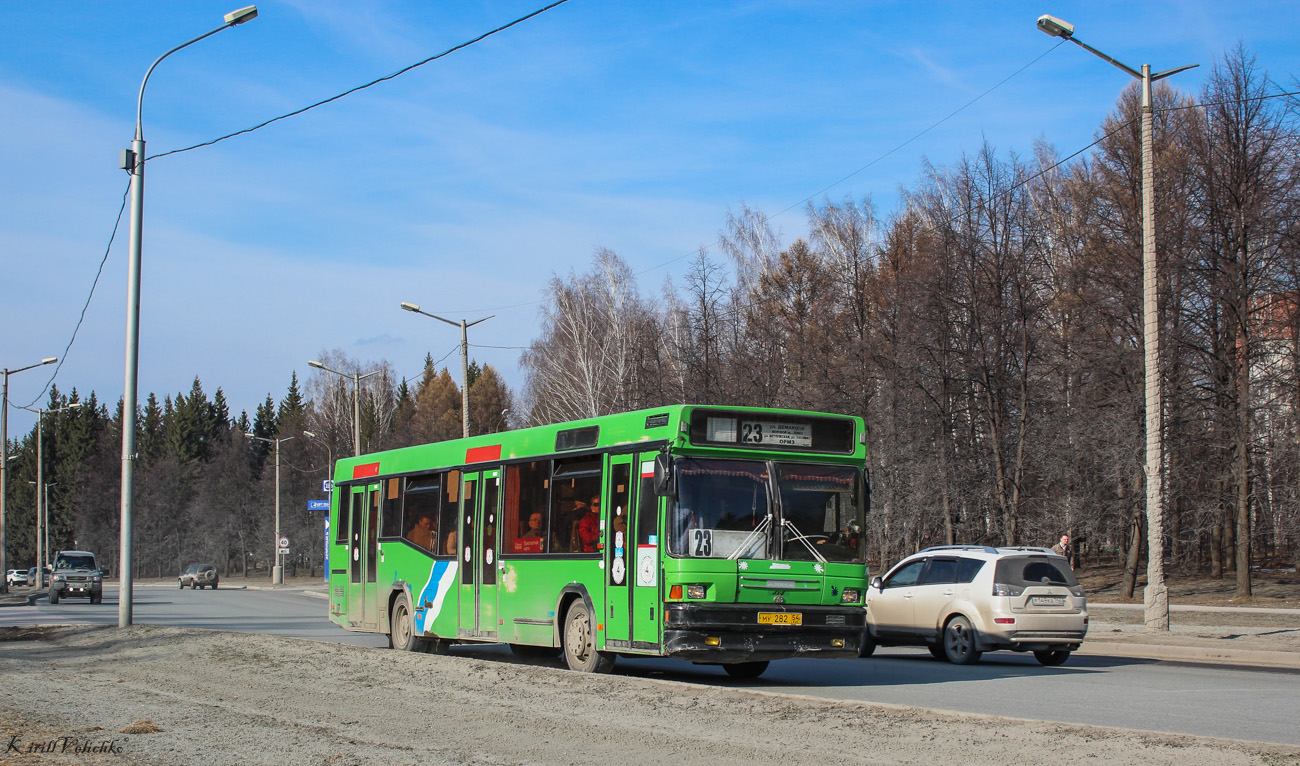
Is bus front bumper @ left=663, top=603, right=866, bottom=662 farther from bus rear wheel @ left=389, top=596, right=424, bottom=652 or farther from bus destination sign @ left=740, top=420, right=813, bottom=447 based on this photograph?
bus rear wheel @ left=389, top=596, right=424, bottom=652

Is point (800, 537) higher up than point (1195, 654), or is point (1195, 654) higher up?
point (800, 537)

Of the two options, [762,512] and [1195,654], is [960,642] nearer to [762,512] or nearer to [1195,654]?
[1195,654]

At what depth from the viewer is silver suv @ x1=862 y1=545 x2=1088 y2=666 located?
16.1 metres

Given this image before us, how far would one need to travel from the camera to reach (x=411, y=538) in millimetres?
17938

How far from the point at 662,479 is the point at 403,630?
24.4 feet

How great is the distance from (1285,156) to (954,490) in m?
14.9

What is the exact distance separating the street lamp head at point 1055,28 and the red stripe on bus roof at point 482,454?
1184 centimetres

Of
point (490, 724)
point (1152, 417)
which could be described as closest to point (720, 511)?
point (490, 724)

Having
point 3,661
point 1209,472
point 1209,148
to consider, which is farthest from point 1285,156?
point 3,661

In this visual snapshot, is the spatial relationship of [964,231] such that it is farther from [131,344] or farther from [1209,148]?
[131,344]

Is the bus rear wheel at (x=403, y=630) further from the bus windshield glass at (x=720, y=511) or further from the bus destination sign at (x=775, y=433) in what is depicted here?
the bus destination sign at (x=775, y=433)

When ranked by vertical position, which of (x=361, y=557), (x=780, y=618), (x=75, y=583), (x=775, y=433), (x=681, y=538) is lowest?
(x=75, y=583)

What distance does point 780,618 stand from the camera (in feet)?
41.0

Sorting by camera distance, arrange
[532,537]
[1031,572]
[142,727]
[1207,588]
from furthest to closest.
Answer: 1. [1207,588]
2. [1031,572]
3. [532,537]
4. [142,727]
